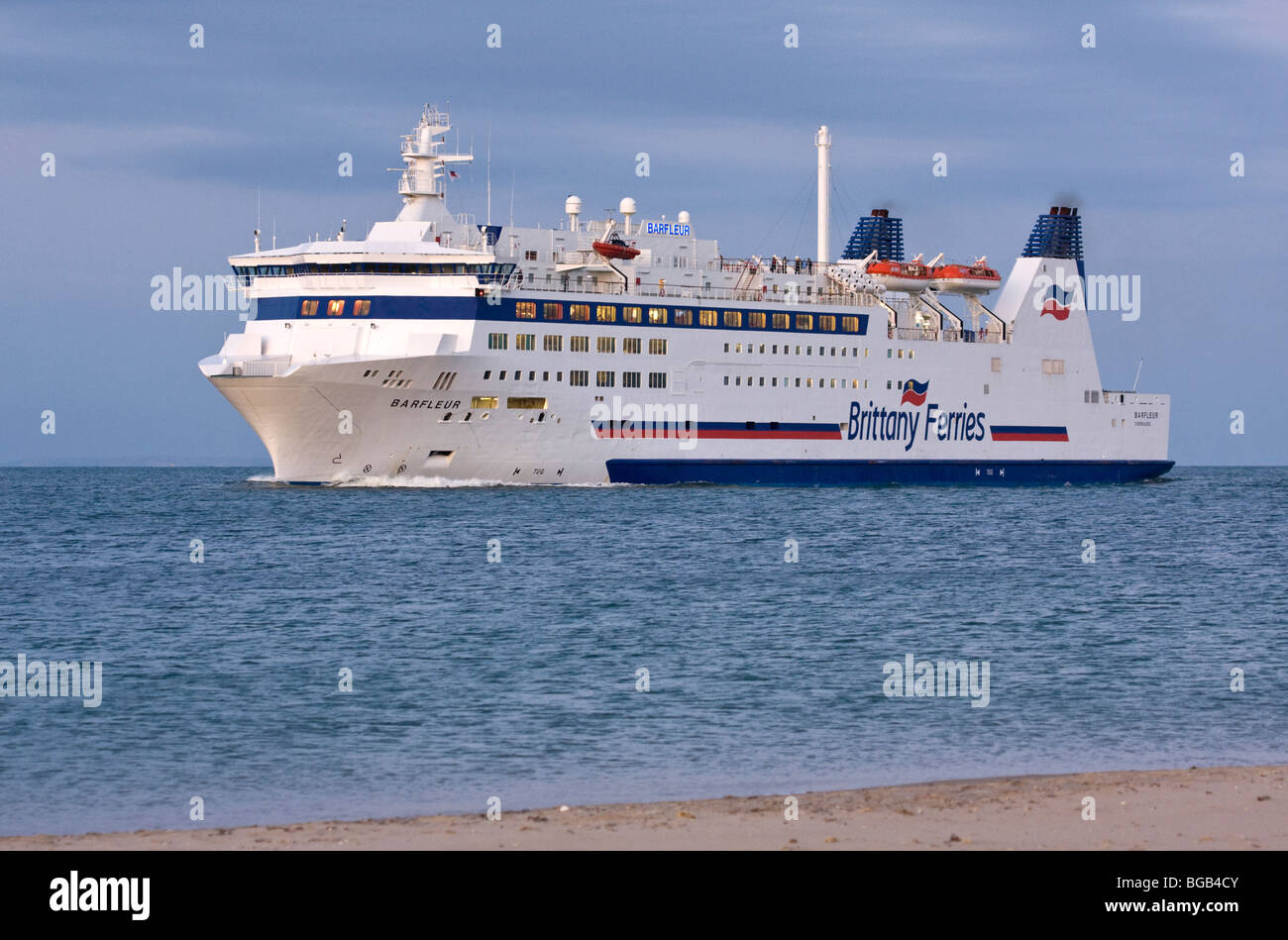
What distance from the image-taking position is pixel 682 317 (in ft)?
214

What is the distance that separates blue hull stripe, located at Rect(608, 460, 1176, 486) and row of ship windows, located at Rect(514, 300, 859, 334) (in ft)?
19.3

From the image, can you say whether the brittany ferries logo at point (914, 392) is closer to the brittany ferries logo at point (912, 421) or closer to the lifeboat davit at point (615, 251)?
the brittany ferries logo at point (912, 421)

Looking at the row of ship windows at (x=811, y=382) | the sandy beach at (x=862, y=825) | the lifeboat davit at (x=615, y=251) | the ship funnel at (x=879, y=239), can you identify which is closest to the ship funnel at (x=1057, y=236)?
the ship funnel at (x=879, y=239)

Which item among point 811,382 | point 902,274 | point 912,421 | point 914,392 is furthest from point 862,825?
point 902,274

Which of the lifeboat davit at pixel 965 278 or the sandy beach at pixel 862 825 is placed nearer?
the sandy beach at pixel 862 825

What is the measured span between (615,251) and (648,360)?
4701mm

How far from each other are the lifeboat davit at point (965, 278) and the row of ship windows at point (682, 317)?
8.70 m

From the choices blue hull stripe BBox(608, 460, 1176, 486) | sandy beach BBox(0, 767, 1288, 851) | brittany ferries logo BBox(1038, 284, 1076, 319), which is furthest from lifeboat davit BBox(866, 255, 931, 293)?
sandy beach BBox(0, 767, 1288, 851)

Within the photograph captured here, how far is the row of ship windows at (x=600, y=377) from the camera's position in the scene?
58.4 m

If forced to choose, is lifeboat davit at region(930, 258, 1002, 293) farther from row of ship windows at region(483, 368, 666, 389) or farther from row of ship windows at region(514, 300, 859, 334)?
row of ship windows at region(483, 368, 666, 389)

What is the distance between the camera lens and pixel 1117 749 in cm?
1770

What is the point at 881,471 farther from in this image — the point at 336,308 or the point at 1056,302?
the point at 336,308

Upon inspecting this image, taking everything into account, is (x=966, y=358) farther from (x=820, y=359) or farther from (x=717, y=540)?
(x=717, y=540)
